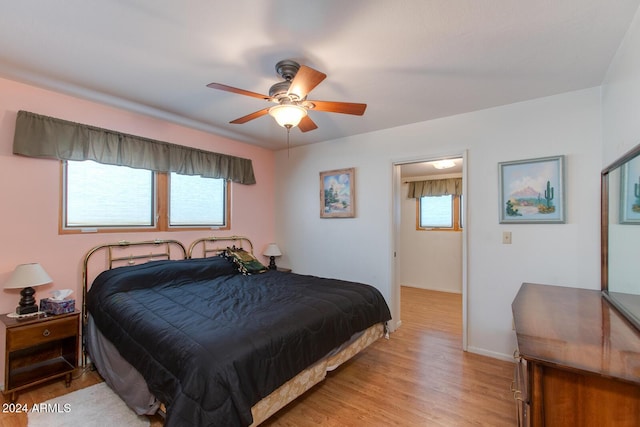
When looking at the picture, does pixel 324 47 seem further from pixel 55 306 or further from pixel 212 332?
pixel 55 306

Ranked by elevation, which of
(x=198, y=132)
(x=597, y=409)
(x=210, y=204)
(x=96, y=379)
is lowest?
(x=96, y=379)

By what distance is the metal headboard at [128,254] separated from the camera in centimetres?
278

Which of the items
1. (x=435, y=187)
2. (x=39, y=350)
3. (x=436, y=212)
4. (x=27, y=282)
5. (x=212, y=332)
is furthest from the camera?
(x=436, y=212)

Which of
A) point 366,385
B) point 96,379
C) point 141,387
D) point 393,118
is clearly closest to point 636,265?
point 366,385

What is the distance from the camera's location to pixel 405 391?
7.82 ft

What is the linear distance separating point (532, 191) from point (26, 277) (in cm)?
438

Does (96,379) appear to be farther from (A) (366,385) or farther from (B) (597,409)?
(B) (597,409)

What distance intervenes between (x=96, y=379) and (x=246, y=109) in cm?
286

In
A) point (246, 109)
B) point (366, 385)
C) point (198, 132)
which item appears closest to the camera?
point (366, 385)

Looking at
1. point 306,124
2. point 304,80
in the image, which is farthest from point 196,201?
point 304,80

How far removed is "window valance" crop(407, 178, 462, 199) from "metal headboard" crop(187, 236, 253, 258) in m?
3.71

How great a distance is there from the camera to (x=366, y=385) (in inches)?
97.3

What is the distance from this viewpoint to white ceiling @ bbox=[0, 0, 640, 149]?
161 centimetres

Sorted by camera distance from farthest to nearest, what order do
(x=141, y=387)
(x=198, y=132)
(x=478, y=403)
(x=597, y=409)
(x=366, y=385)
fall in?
1. (x=198, y=132)
2. (x=366, y=385)
3. (x=478, y=403)
4. (x=141, y=387)
5. (x=597, y=409)
